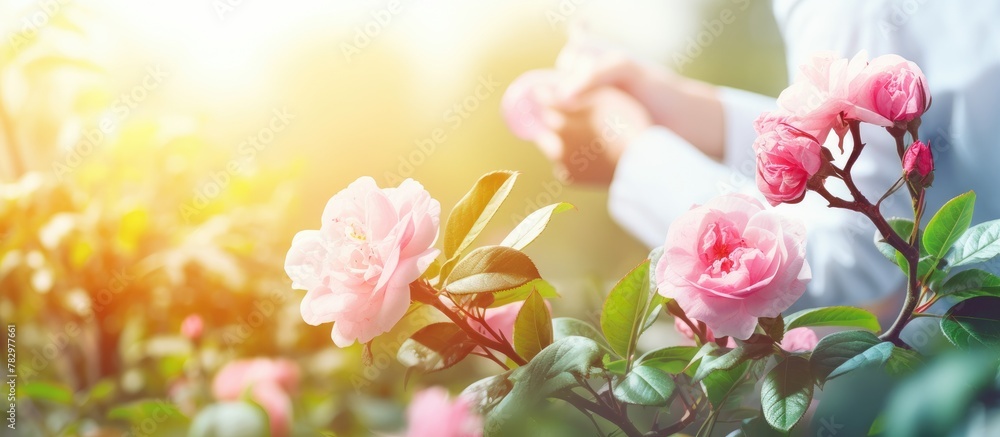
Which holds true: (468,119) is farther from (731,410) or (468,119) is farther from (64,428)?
(731,410)

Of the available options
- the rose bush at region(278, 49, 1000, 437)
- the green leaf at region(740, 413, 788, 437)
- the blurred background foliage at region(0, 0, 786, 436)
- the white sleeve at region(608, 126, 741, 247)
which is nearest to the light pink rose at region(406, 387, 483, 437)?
the rose bush at region(278, 49, 1000, 437)

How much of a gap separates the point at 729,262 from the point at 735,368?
5cm

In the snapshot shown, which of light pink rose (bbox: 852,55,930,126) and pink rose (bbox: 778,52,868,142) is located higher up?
pink rose (bbox: 778,52,868,142)

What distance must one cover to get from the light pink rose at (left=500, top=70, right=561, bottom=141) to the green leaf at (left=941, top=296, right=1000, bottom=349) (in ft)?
2.81

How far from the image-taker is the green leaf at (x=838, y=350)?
290mm

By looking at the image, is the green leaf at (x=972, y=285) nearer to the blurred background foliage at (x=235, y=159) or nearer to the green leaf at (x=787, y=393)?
the green leaf at (x=787, y=393)

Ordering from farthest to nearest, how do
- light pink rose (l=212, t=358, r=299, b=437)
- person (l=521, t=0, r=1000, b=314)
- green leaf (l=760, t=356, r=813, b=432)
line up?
light pink rose (l=212, t=358, r=299, b=437) < person (l=521, t=0, r=1000, b=314) < green leaf (l=760, t=356, r=813, b=432)

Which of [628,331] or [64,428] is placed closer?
[628,331]

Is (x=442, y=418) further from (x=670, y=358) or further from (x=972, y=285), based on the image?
(x=972, y=285)

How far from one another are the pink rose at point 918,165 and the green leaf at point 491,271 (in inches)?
6.0

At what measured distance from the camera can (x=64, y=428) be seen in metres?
0.90

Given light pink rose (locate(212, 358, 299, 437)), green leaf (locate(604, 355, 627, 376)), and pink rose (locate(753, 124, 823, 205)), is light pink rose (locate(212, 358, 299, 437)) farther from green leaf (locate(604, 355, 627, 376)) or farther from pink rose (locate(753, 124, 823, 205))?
pink rose (locate(753, 124, 823, 205))

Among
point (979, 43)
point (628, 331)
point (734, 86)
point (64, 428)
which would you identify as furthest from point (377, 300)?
point (734, 86)

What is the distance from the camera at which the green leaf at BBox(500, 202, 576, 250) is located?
0.34m
